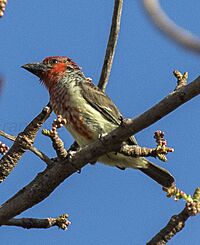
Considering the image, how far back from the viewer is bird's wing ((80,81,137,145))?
584 centimetres

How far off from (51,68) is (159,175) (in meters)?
1.84

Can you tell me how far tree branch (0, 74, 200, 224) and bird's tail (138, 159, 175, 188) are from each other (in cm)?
215

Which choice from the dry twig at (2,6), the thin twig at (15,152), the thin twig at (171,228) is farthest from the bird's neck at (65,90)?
the dry twig at (2,6)

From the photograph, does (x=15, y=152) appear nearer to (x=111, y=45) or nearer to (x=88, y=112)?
(x=111, y=45)

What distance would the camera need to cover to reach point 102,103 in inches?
235

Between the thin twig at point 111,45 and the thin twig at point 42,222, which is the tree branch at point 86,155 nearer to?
the thin twig at point 42,222

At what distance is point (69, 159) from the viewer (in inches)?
142

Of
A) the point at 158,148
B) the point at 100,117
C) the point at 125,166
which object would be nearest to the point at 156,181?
the point at 125,166

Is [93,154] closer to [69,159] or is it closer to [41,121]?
[69,159]

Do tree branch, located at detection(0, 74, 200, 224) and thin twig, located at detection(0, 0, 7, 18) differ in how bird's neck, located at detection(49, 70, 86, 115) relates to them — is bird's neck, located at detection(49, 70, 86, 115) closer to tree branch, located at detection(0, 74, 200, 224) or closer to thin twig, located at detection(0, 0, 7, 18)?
tree branch, located at detection(0, 74, 200, 224)

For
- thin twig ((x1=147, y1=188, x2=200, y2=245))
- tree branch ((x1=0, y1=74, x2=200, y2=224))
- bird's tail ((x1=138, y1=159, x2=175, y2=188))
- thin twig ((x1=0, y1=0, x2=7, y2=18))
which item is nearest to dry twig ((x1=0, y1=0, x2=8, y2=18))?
thin twig ((x1=0, y1=0, x2=7, y2=18))

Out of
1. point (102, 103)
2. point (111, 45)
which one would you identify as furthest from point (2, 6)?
point (102, 103)

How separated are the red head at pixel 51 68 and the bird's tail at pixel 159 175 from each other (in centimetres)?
147

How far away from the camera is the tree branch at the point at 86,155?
10.2 ft
